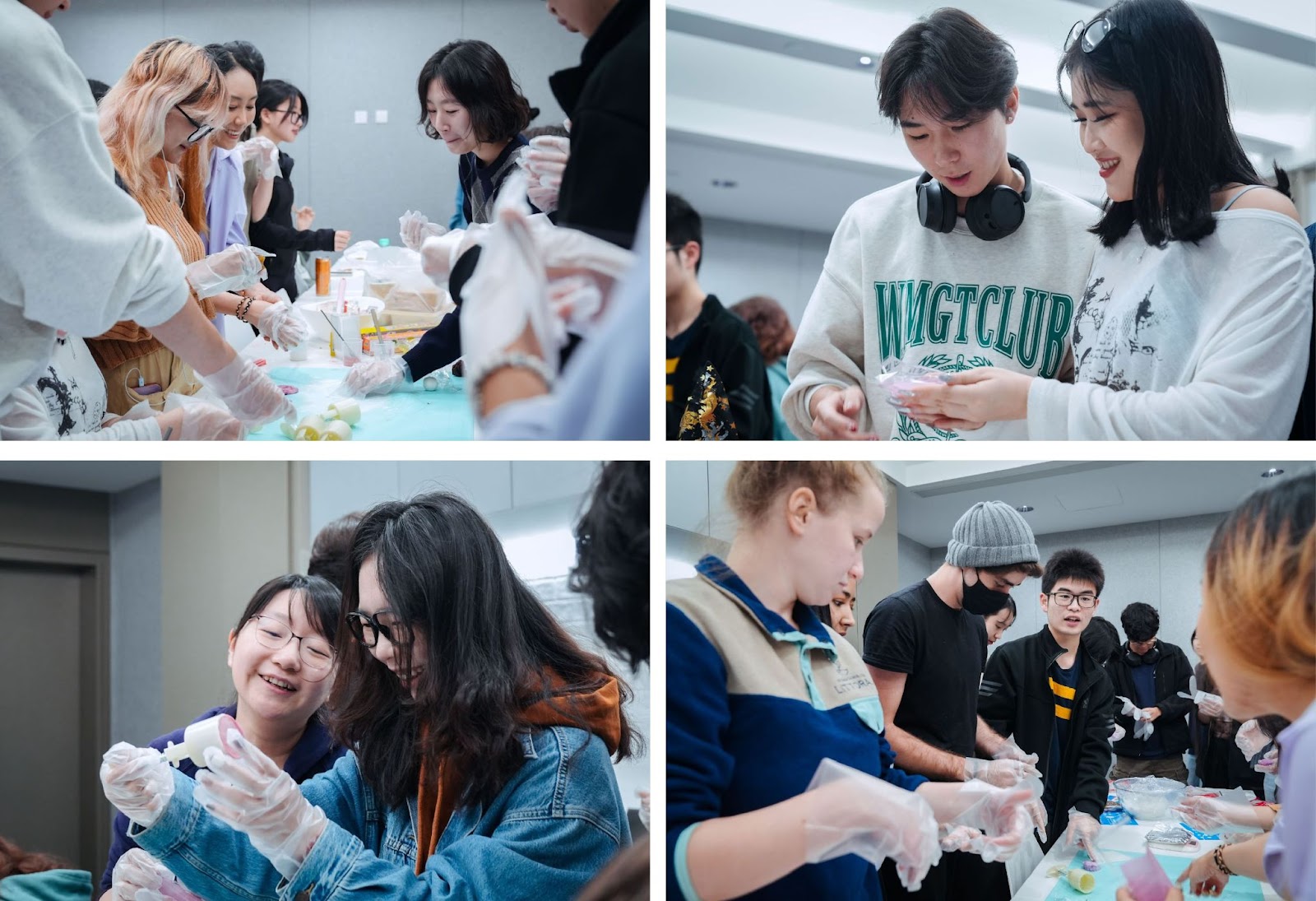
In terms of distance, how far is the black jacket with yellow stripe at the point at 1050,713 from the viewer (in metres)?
1.70

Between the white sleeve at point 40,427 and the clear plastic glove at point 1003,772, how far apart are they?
4.31 ft

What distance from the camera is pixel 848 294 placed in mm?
1693

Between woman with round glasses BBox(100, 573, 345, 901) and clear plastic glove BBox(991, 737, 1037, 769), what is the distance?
3.21ft

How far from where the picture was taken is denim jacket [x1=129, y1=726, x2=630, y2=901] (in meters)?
1.64

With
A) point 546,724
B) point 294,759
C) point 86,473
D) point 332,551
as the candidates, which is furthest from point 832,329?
point 86,473

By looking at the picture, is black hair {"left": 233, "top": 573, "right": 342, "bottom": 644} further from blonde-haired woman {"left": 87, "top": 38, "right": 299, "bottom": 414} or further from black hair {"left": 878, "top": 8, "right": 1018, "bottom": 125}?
black hair {"left": 878, "top": 8, "right": 1018, "bottom": 125}

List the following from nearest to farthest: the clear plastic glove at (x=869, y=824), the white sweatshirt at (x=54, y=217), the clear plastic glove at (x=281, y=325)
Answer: the white sweatshirt at (x=54, y=217)
the clear plastic glove at (x=869, y=824)
the clear plastic glove at (x=281, y=325)

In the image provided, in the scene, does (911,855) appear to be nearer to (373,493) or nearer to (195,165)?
(373,493)

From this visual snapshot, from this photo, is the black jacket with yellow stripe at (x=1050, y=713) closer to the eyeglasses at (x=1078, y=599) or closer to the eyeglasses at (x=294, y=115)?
the eyeglasses at (x=1078, y=599)

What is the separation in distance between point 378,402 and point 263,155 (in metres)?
0.40

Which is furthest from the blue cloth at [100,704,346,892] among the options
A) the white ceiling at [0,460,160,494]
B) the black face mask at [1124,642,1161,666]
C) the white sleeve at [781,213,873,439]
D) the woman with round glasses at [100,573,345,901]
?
the black face mask at [1124,642,1161,666]

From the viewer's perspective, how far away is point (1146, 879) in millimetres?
1686

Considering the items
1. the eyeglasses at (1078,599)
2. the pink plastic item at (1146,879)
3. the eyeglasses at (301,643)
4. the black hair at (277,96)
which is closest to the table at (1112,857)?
the pink plastic item at (1146,879)

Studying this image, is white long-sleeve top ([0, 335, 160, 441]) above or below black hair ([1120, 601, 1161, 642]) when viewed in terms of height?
above
